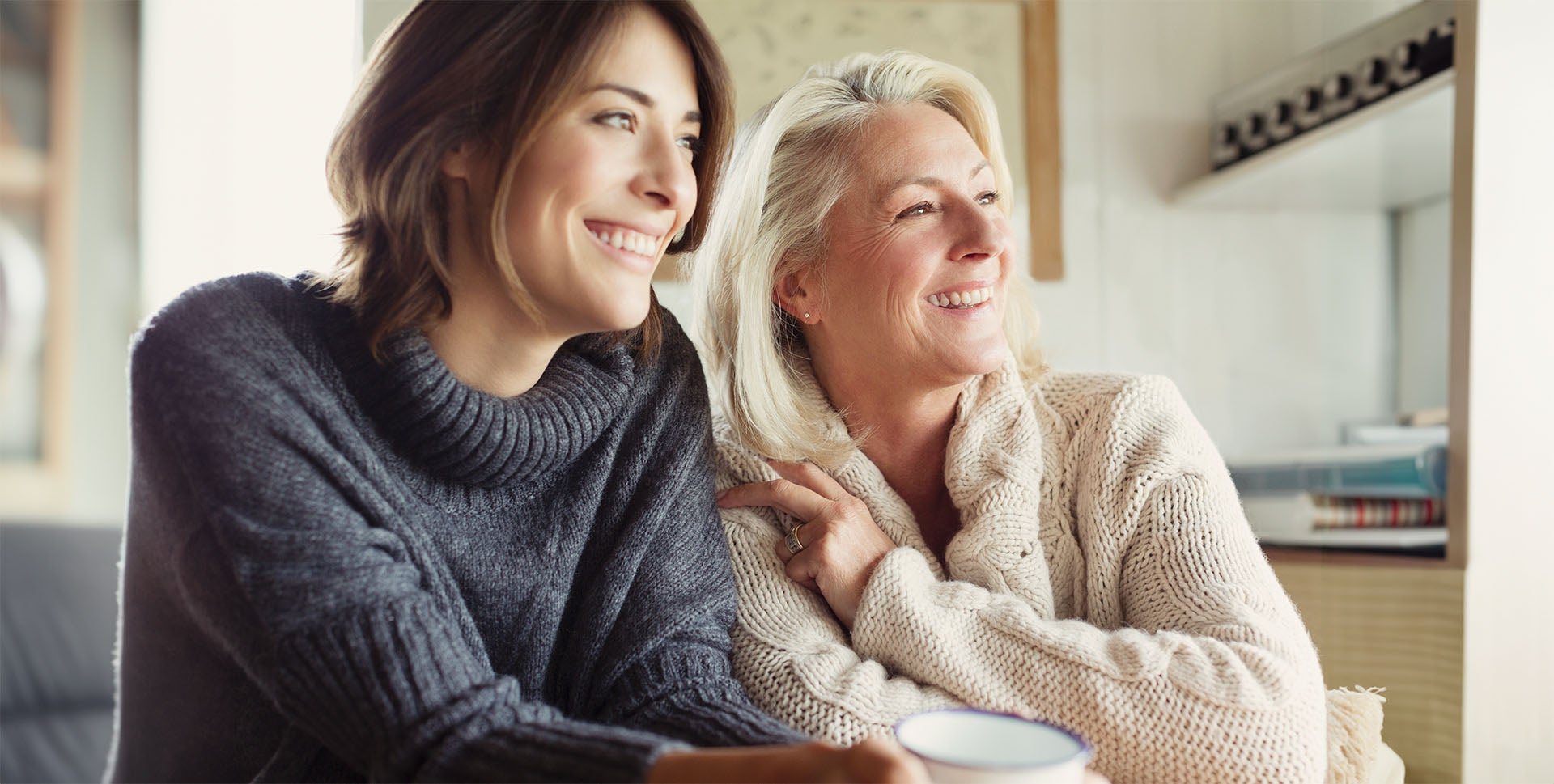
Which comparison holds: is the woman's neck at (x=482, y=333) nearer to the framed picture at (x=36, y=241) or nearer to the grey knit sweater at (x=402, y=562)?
the grey knit sweater at (x=402, y=562)

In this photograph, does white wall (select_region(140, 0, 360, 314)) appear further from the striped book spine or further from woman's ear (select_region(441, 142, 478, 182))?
the striped book spine

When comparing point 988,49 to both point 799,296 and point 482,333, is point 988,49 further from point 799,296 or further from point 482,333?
point 482,333

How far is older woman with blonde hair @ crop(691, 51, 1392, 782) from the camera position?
927 millimetres

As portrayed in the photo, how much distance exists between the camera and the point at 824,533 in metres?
1.10

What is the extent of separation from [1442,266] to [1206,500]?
146cm

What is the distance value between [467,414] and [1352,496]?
144cm

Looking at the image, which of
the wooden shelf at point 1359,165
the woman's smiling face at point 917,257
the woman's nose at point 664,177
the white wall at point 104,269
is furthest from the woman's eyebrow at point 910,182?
the white wall at point 104,269

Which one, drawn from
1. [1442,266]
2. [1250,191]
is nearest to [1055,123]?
[1250,191]

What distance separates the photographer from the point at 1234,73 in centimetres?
221

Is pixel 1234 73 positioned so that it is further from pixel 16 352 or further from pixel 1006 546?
pixel 16 352

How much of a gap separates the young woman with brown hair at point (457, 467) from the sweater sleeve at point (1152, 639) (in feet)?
0.62

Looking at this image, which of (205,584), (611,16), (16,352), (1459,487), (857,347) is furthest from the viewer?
(1459,487)

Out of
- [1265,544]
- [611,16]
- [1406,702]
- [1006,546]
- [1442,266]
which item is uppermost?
[611,16]

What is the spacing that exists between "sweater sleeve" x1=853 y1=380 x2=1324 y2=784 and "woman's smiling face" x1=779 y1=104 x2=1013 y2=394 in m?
0.20
